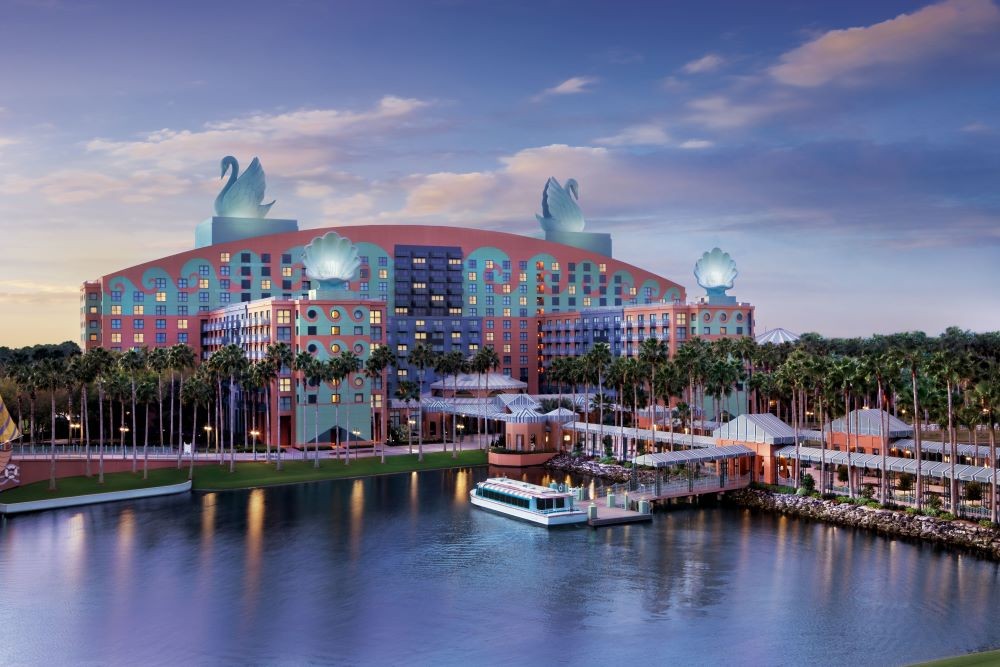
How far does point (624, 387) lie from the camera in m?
125

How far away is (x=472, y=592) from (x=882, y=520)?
38366 millimetres

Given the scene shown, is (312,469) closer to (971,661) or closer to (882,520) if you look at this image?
(882,520)

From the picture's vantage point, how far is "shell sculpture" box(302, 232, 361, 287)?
140000 mm

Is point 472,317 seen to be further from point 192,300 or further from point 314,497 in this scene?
point 314,497

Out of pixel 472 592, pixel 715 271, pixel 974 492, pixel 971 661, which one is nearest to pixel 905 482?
pixel 974 492

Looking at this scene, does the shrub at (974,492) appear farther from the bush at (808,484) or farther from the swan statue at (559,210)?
the swan statue at (559,210)

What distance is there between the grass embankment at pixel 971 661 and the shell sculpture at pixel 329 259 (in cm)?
Answer: 11080

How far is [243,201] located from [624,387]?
8734 centimetres

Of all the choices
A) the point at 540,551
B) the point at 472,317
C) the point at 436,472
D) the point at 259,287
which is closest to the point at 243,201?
the point at 259,287

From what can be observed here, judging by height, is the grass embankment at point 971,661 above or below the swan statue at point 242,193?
below

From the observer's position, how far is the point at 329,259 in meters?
141

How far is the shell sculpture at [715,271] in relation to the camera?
15862 cm

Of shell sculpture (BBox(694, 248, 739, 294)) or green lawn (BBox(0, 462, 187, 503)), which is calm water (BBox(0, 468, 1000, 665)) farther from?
shell sculpture (BBox(694, 248, 739, 294))

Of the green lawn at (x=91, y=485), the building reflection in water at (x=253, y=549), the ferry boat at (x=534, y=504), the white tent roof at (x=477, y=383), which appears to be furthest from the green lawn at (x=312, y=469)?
the ferry boat at (x=534, y=504)
